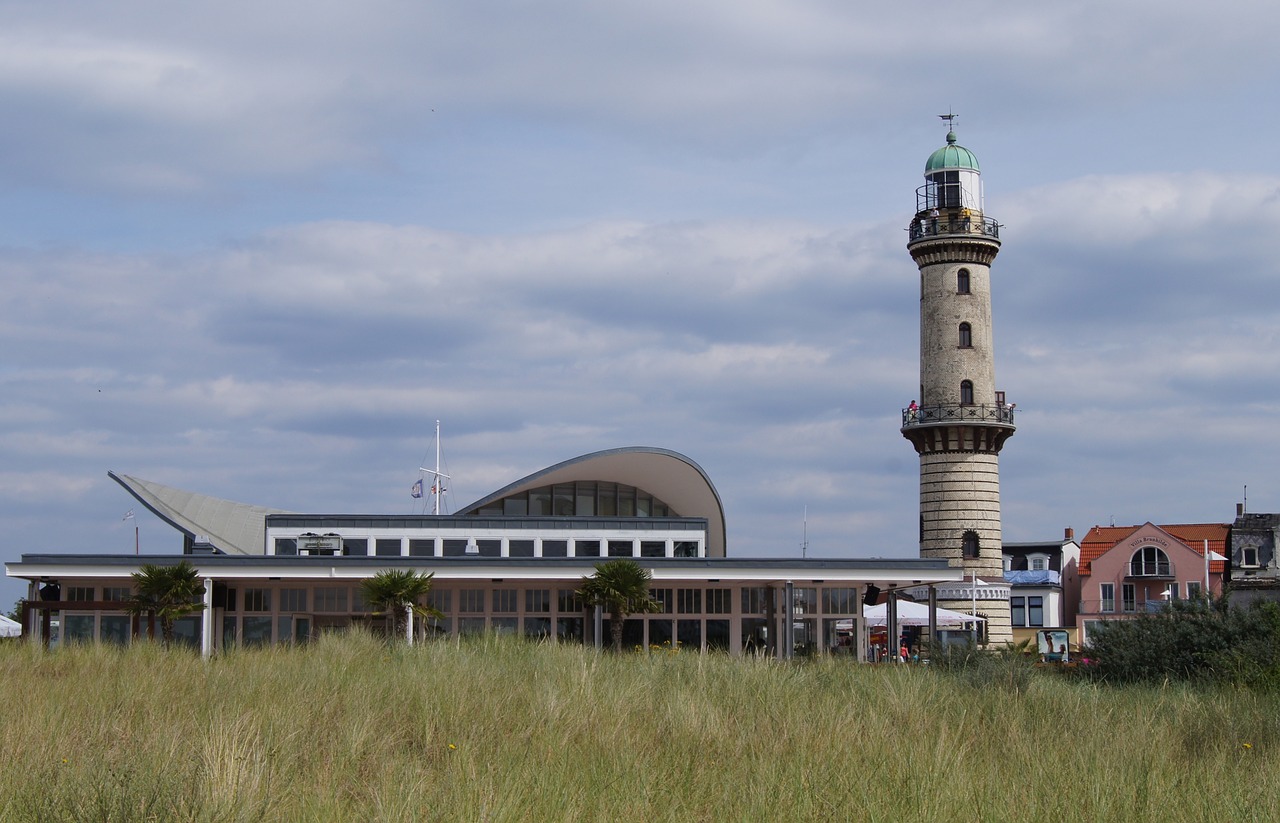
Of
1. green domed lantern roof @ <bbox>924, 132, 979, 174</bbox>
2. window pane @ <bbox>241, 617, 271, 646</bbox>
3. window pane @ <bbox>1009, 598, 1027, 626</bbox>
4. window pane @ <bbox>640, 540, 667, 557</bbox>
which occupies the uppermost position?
green domed lantern roof @ <bbox>924, 132, 979, 174</bbox>

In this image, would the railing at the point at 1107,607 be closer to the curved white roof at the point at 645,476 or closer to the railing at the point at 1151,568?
the railing at the point at 1151,568

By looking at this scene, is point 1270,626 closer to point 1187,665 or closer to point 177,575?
point 1187,665

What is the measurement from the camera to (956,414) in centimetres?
5250

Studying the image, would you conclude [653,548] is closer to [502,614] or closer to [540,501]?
[502,614]

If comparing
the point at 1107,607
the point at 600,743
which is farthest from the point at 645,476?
the point at 600,743

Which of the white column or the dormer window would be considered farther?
the dormer window

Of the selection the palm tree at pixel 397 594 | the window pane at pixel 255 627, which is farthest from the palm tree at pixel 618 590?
the window pane at pixel 255 627

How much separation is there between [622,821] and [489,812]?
33.9 inches

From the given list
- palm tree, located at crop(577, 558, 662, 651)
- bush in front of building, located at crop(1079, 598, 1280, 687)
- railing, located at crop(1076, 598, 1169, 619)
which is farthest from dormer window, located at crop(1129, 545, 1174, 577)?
bush in front of building, located at crop(1079, 598, 1280, 687)

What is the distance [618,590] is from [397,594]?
5490 millimetres

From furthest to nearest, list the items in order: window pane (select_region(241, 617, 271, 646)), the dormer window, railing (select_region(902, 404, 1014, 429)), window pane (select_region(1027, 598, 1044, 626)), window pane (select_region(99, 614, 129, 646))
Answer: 1. window pane (select_region(1027, 598, 1044, 626))
2. the dormer window
3. railing (select_region(902, 404, 1014, 429))
4. window pane (select_region(241, 617, 271, 646))
5. window pane (select_region(99, 614, 129, 646))

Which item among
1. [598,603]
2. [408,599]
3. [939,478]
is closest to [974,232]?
[939,478]

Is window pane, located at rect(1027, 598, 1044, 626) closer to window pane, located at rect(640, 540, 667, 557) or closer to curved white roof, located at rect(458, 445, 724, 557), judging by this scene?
curved white roof, located at rect(458, 445, 724, 557)

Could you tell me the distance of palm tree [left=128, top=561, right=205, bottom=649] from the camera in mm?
34531
